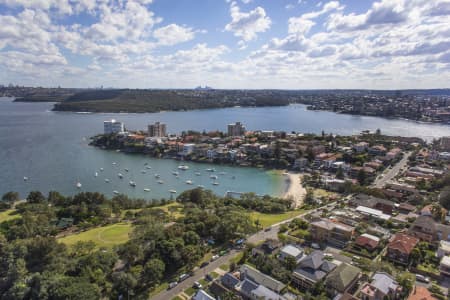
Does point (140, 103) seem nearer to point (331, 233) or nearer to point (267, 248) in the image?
point (331, 233)

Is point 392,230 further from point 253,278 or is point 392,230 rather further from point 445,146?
point 445,146

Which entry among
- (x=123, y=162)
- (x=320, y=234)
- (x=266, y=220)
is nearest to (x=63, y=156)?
(x=123, y=162)

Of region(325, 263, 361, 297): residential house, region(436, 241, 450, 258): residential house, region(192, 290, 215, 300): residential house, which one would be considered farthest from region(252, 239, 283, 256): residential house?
region(436, 241, 450, 258): residential house

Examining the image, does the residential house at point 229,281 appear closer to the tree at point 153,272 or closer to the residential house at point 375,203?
the tree at point 153,272

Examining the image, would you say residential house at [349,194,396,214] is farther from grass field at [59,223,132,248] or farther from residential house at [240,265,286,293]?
grass field at [59,223,132,248]

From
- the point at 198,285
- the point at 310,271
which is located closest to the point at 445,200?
the point at 310,271

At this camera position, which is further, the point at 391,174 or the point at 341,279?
the point at 391,174

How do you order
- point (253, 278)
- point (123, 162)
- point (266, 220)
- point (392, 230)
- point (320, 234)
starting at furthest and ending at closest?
point (123, 162), point (266, 220), point (392, 230), point (320, 234), point (253, 278)
